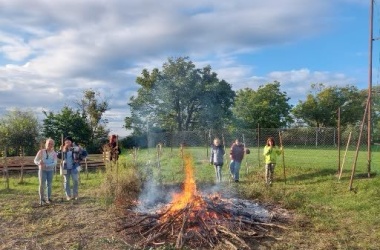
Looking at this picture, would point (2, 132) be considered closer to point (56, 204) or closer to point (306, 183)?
point (56, 204)

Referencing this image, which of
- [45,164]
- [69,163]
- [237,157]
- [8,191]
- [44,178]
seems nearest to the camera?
[45,164]

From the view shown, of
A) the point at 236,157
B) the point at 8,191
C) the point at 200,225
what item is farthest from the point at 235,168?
the point at 8,191

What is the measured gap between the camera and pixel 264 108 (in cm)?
4369

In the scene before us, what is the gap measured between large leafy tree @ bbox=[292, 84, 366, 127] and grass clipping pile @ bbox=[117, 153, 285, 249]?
41.8 meters

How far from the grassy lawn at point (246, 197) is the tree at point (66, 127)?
17019 millimetres

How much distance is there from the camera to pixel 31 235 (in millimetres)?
7555

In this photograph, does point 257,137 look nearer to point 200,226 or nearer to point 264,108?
point 200,226

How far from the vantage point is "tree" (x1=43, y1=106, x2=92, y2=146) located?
31953 millimetres

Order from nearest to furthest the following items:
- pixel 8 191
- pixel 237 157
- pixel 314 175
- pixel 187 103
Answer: pixel 8 191, pixel 314 175, pixel 237 157, pixel 187 103

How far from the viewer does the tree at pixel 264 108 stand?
4247 centimetres

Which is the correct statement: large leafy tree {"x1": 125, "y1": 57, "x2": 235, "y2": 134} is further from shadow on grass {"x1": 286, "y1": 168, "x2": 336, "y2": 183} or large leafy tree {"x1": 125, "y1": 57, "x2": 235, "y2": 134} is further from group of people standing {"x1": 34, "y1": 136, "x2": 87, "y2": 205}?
group of people standing {"x1": 34, "y1": 136, "x2": 87, "y2": 205}

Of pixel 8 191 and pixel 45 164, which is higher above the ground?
pixel 45 164

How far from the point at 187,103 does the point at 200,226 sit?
17.6 meters

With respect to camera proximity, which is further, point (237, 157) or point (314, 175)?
point (237, 157)
